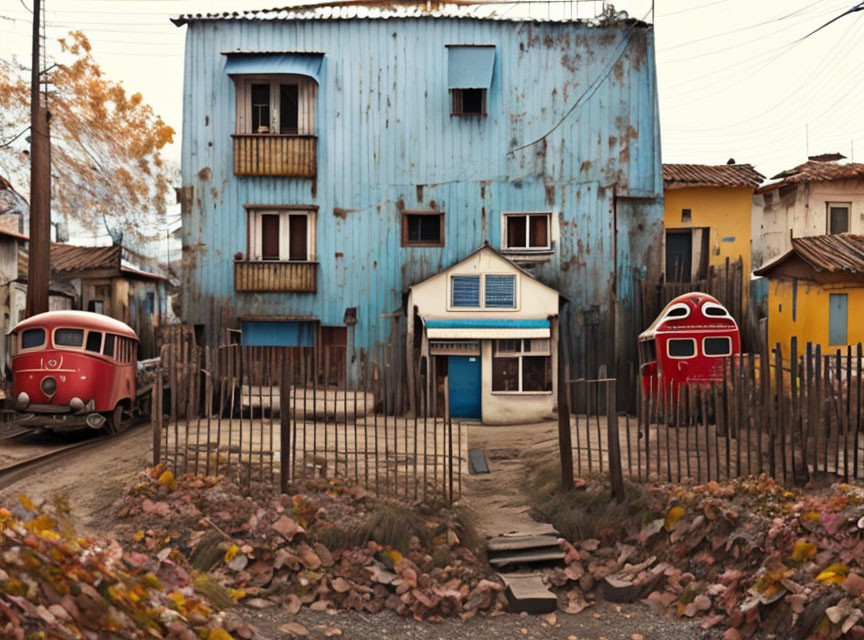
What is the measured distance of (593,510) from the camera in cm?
1070

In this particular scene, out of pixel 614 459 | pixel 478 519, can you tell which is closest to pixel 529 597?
pixel 478 519

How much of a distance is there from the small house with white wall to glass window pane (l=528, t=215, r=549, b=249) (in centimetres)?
147

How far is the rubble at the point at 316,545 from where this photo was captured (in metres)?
8.75

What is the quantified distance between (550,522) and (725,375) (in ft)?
9.88

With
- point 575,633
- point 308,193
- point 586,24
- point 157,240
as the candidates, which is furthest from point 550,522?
point 157,240

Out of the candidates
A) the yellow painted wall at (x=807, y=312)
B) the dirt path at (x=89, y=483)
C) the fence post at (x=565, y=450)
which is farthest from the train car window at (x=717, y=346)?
the dirt path at (x=89, y=483)

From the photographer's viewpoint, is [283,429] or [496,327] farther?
[496,327]

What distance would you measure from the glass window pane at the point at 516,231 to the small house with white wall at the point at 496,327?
141 cm

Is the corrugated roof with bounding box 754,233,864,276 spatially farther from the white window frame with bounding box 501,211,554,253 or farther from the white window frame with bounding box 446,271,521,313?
the white window frame with bounding box 446,271,521,313

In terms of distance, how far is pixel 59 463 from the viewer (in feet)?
46.9

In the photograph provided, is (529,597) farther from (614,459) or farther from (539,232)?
(539,232)

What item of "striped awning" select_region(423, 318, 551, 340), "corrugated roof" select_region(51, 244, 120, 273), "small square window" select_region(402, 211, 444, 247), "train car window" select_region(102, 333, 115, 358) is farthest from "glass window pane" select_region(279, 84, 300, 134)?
"corrugated roof" select_region(51, 244, 120, 273)

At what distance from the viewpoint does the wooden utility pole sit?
2031 cm

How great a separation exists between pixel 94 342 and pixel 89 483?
5.95m
